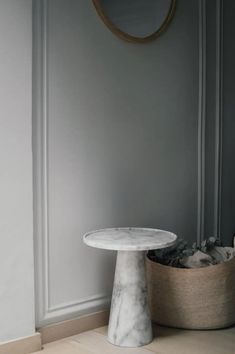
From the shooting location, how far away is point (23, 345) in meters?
2.25

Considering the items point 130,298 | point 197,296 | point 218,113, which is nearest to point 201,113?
point 218,113

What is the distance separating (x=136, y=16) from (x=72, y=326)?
1.60 m

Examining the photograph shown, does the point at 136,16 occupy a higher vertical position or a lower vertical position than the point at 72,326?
higher

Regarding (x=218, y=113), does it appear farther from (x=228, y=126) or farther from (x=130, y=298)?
(x=130, y=298)

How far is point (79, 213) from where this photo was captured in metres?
2.52

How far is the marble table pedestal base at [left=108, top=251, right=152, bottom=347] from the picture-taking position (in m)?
2.32

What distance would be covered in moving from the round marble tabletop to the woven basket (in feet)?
0.82

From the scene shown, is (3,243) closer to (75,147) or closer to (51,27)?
(75,147)

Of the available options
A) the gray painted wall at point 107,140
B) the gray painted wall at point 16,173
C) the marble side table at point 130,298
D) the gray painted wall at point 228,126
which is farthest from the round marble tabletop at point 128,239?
the gray painted wall at point 228,126

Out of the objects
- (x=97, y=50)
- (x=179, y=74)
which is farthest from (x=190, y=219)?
(x=97, y=50)

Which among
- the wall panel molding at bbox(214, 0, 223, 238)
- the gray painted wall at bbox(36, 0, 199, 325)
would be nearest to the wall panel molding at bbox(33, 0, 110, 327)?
the gray painted wall at bbox(36, 0, 199, 325)

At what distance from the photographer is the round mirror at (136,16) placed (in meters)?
2.60

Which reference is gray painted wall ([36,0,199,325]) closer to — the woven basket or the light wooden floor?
the light wooden floor

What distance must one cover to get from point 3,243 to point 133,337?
0.71 meters
